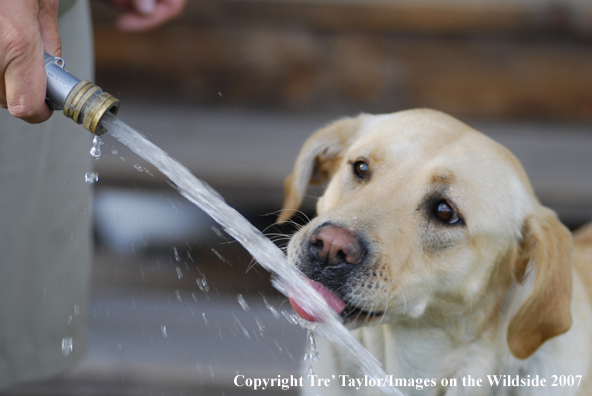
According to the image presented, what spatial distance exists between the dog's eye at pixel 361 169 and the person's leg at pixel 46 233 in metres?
1.01

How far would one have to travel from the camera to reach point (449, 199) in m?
1.67

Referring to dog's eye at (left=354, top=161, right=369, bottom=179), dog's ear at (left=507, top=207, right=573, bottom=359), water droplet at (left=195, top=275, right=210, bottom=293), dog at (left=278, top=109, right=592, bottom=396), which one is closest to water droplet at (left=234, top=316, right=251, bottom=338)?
water droplet at (left=195, top=275, right=210, bottom=293)

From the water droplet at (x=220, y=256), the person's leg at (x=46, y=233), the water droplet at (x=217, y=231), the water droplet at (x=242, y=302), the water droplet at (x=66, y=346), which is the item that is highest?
the person's leg at (x=46, y=233)

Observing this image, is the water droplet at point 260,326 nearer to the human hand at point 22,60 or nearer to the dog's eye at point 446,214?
the dog's eye at point 446,214

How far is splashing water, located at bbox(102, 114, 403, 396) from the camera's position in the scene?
58.7 inches

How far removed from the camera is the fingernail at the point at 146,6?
6.57 ft

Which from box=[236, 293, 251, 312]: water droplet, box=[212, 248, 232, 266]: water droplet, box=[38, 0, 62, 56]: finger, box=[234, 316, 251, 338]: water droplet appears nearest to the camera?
box=[38, 0, 62, 56]: finger

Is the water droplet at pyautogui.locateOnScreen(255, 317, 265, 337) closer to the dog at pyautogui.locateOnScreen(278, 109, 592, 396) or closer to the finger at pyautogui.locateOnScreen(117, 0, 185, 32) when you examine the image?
the dog at pyautogui.locateOnScreen(278, 109, 592, 396)

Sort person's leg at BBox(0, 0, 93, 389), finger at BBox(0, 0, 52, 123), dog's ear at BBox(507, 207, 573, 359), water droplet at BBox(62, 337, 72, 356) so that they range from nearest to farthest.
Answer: finger at BBox(0, 0, 52, 123) < dog's ear at BBox(507, 207, 573, 359) < person's leg at BBox(0, 0, 93, 389) < water droplet at BBox(62, 337, 72, 356)

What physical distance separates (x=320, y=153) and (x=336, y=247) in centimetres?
72

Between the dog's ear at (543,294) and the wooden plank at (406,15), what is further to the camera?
the wooden plank at (406,15)

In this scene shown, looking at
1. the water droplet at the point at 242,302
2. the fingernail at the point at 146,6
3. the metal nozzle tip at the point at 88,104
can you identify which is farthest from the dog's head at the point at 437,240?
the water droplet at the point at 242,302

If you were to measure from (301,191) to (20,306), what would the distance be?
1.14 m

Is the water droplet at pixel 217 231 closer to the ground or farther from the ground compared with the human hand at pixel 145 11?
closer to the ground
